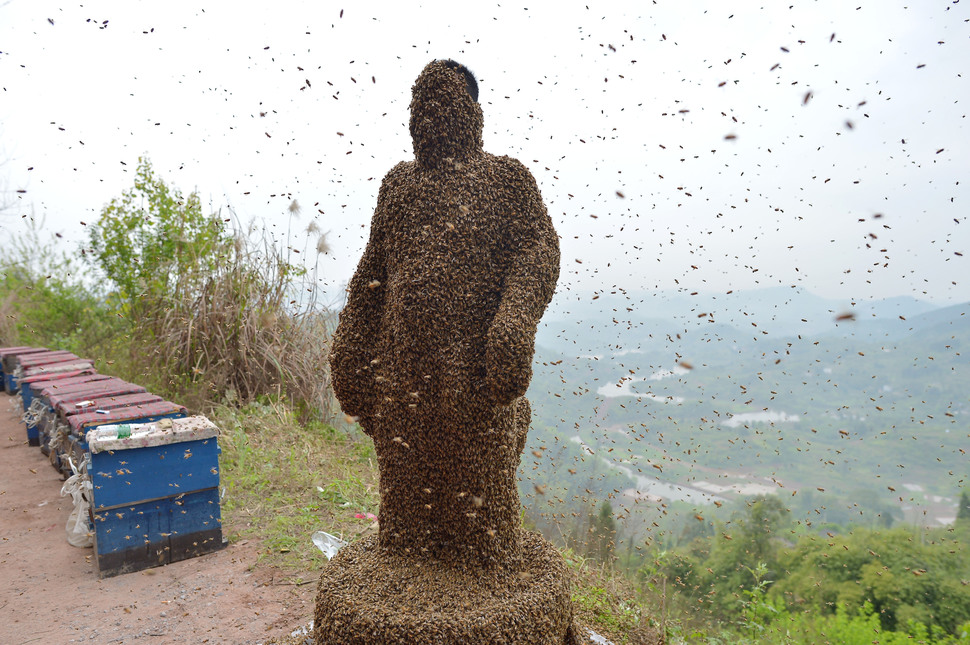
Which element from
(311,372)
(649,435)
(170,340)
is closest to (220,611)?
(649,435)

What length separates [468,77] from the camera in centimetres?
208

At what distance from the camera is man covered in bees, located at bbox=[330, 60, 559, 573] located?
195cm

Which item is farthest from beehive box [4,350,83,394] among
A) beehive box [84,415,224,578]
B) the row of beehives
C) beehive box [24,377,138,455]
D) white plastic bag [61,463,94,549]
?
beehive box [84,415,224,578]

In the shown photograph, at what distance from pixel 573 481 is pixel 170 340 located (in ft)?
15.6

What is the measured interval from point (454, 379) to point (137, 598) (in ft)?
9.23

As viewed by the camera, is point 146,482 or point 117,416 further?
point 117,416

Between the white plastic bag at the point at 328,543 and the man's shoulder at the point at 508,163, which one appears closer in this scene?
the man's shoulder at the point at 508,163

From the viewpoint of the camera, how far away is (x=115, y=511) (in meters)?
3.46

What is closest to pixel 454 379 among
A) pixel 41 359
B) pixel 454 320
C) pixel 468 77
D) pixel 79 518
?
pixel 454 320

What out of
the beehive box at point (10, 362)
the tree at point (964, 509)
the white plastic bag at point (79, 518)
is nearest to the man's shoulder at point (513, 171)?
the white plastic bag at point (79, 518)

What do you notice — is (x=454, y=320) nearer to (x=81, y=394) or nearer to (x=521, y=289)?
(x=521, y=289)

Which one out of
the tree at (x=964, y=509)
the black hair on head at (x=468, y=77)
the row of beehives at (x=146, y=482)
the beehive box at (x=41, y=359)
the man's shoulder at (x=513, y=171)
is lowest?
the tree at (x=964, y=509)

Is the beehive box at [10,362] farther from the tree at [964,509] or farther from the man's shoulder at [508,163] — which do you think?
the tree at [964,509]

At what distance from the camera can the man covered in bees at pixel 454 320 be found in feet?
6.41
